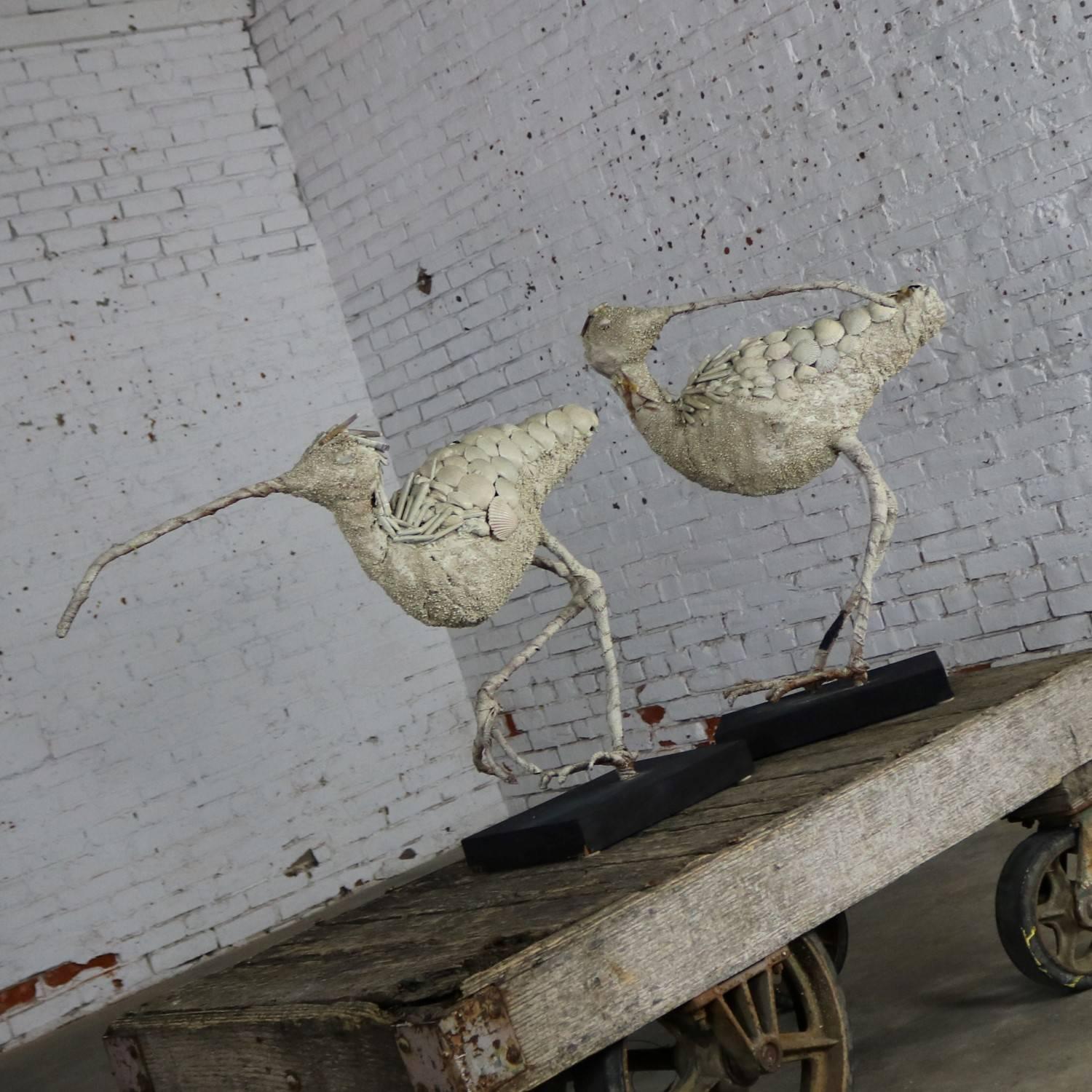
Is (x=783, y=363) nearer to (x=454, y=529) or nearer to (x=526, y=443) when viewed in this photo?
(x=526, y=443)

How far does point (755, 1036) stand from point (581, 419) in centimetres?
111

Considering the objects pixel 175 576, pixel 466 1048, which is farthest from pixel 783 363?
pixel 175 576

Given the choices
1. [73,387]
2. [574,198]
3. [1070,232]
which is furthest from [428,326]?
[1070,232]

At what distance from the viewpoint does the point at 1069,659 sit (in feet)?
7.16

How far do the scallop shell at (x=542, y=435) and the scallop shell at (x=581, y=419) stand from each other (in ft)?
0.20

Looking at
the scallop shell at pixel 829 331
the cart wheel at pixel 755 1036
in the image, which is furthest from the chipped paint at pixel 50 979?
the scallop shell at pixel 829 331

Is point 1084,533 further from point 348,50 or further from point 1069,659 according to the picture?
point 348,50

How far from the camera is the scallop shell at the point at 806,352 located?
2322 mm

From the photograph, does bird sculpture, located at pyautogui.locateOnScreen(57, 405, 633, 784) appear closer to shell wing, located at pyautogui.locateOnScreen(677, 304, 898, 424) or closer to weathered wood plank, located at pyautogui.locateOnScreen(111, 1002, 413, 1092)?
shell wing, located at pyautogui.locateOnScreen(677, 304, 898, 424)

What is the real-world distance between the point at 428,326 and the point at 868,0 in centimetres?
178

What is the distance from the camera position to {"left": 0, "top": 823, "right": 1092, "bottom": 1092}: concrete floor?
6.52 feet

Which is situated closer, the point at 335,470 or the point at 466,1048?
the point at 466,1048

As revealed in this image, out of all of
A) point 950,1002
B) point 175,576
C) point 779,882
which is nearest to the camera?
point 779,882

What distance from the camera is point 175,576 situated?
4195mm
